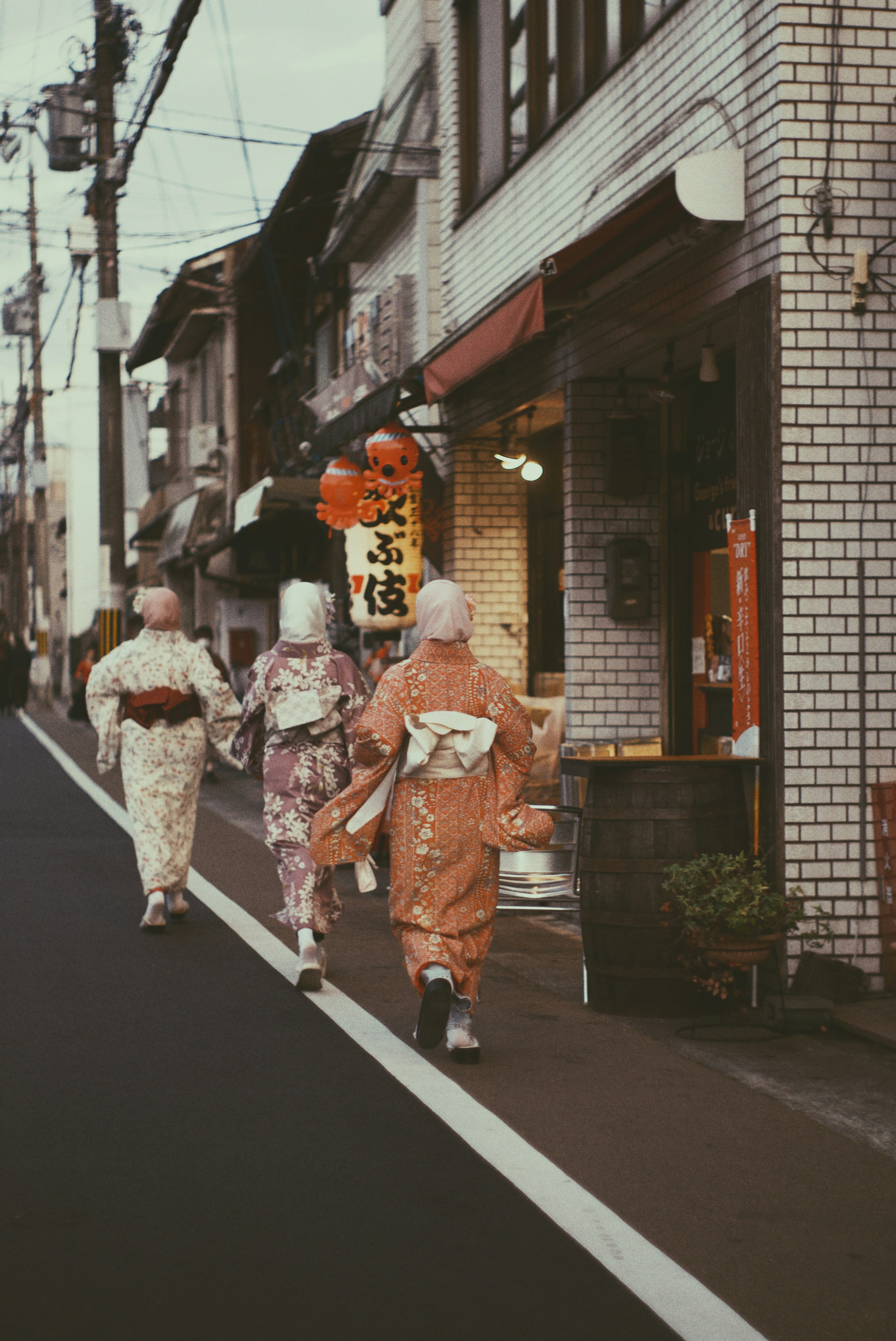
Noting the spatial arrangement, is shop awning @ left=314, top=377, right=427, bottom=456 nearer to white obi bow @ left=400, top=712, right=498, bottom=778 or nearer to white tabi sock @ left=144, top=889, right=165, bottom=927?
white tabi sock @ left=144, top=889, right=165, bottom=927

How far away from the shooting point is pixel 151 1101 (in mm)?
5391

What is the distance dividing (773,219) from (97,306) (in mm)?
15140

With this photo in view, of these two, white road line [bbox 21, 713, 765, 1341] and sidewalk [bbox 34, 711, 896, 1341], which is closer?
white road line [bbox 21, 713, 765, 1341]

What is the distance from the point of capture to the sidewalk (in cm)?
391

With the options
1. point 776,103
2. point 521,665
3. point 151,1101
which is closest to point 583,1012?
point 151,1101

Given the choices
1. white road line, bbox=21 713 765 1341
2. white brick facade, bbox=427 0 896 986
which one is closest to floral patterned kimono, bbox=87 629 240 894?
white road line, bbox=21 713 765 1341

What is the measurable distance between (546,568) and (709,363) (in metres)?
4.42

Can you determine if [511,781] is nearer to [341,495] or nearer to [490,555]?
[490,555]

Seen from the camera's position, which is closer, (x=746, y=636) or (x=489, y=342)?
(x=746, y=636)

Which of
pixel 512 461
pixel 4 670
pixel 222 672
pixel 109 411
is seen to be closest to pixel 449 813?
pixel 512 461

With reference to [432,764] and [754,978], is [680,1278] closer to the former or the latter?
[432,764]

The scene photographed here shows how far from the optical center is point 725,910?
6.34 m

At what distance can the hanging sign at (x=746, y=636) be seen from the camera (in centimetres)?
719

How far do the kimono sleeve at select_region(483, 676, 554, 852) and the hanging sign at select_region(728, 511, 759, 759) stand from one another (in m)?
1.29
